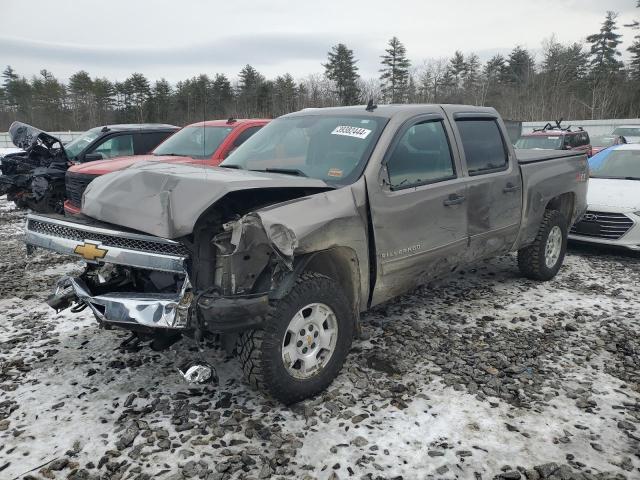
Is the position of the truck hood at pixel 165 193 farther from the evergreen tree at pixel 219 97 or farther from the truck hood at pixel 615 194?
the truck hood at pixel 615 194

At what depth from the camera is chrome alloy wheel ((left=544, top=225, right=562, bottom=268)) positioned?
552 cm

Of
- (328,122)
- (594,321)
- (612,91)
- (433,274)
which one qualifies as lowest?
(594,321)

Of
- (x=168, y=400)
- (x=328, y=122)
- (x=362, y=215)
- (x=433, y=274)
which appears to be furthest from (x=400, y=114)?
(x=168, y=400)

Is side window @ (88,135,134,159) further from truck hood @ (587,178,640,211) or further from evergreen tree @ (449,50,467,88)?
evergreen tree @ (449,50,467,88)

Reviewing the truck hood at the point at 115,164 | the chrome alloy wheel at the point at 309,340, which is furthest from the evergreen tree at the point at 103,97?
A: the chrome alloy wheel at the point at 309,340

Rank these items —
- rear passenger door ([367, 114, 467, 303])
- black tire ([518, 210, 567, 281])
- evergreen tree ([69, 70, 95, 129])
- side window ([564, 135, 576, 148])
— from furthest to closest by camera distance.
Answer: evergreen tree ([69, 70, 95, 129]) < side window ([564, 135, 576, 148]) < black tire ([518, 210, 567, 281]) < rear passenger door ([367, 114, 467, 303])

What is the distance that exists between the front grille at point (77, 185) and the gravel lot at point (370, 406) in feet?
7.43

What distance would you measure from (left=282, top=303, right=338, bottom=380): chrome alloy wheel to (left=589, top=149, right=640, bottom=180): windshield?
6355 mm

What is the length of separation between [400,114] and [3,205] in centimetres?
1076

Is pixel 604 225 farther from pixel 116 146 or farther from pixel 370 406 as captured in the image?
pixel 116 146

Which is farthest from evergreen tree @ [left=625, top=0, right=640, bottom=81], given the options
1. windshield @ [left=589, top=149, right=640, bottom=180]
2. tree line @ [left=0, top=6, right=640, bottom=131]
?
windshield @ [left=589, top=149, right=640, bottom=180]

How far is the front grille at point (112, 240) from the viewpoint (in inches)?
108

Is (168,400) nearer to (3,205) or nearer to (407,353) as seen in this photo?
(407,353)

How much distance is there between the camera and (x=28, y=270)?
5957 millimetres
